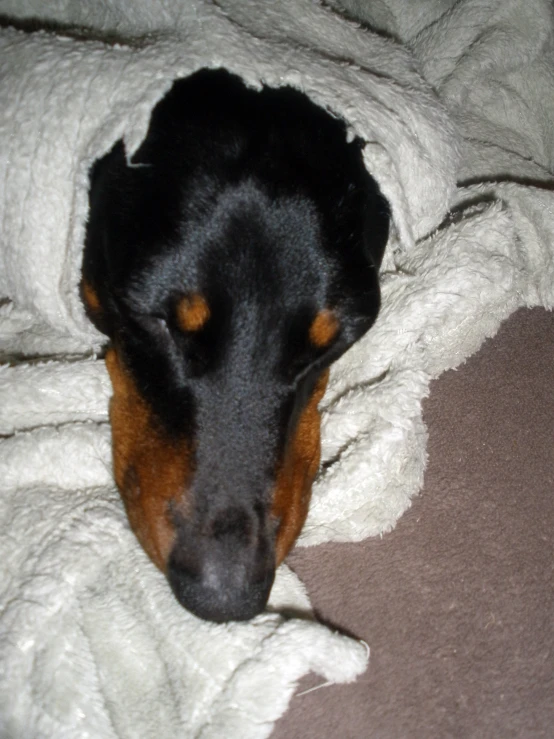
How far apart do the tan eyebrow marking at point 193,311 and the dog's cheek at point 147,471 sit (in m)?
0.22

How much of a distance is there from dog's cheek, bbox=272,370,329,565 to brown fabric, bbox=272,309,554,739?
0.68 ft

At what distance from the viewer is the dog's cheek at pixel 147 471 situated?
1.32 metres

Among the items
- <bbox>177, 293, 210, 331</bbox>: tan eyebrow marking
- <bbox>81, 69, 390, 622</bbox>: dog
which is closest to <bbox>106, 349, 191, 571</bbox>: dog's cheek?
<bbox>81, 69, 390, 622</bbox>: dog

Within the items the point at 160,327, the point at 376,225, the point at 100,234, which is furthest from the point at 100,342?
the point at 376,225

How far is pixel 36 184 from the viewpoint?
1694 mm

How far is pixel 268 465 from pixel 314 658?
0.34 meters

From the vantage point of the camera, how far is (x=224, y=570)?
126 centimetres

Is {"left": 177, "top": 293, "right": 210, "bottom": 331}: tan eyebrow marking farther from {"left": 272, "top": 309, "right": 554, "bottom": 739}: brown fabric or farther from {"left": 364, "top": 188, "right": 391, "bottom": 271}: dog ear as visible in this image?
{"left": 272, "top": 309, "right": 554, "bottom": 739}: brown fabric

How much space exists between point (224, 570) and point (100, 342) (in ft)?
2.61

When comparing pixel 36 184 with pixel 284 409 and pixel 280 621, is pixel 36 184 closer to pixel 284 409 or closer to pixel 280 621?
pixel 284 409

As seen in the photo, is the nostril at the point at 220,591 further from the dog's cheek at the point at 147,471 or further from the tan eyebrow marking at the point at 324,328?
the tan eyebrow marking at the point at 324,328

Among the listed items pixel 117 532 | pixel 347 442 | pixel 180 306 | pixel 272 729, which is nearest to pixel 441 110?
pixel 347 442

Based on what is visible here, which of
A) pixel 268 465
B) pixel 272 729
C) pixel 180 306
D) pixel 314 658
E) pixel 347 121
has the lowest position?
pixel 272 729

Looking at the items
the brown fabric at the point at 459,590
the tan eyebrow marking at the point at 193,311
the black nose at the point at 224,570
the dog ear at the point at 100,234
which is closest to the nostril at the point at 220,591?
the black nose at the point at 224,570
